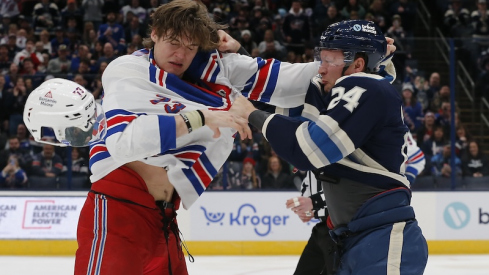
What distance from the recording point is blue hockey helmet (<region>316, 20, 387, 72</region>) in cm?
282

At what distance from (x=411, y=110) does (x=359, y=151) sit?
6027 millimetres

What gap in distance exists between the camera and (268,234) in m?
8.32

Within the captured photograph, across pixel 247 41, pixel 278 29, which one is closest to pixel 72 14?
pixel 247 41

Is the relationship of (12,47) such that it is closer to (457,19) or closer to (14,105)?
(14,105)

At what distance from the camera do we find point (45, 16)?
11.9 metres

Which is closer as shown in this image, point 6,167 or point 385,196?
point 385,196

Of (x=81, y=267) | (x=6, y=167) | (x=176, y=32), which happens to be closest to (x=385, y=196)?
(x=176, y=32)

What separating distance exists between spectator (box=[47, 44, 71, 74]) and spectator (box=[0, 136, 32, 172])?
161 cm

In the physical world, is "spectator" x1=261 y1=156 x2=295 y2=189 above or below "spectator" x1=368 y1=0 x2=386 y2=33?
below

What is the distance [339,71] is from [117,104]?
830 mm

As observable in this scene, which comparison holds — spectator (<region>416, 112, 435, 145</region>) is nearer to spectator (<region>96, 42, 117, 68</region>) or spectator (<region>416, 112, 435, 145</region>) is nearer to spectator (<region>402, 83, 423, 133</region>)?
spectator (<region>402, 83, 423, 133</region>)

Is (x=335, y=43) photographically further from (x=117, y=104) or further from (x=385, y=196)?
(x=117, y=104)

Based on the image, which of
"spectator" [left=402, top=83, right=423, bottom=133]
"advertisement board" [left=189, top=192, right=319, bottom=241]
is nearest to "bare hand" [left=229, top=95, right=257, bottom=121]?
"advertisement board" [left=189, top=192, right=319, bottom=241]

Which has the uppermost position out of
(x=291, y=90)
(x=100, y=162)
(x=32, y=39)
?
(x=291, y=90)
